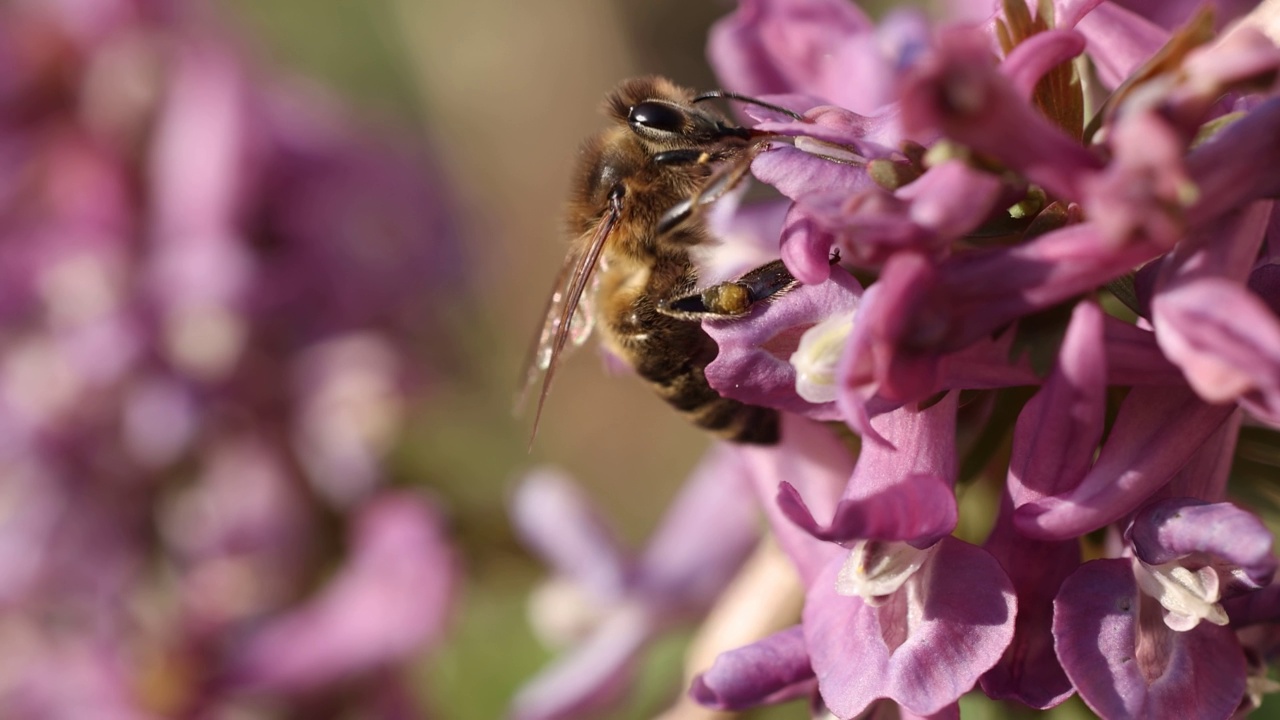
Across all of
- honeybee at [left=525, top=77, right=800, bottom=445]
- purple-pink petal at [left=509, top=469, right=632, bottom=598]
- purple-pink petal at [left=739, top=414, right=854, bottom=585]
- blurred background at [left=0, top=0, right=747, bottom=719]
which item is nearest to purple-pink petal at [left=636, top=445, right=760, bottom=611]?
purple-pink petal at [left=509, top=469, right=632, bottom=598]

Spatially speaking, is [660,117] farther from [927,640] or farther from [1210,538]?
[1210,538]

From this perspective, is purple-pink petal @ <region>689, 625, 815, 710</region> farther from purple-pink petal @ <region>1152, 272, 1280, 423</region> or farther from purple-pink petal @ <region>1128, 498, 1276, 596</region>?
purple-pink petal @ <region>1152, 272, 1280, 423</region>

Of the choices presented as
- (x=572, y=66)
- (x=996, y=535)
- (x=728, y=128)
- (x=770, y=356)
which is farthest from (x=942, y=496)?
(x=572, y=66)

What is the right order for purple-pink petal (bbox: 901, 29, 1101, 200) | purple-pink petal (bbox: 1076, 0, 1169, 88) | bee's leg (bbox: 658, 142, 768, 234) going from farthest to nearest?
bee's leg (bbox: 658, 142, 768, 234), purple-pink petal (bbox: 1076, 0, 1169, 88), purple-pink petal (bbox: 901, 29, 1101, 200)

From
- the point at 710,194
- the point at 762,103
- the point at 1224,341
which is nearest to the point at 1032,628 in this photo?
the point at 1224,341

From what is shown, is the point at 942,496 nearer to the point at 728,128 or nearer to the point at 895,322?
the point at 895,322

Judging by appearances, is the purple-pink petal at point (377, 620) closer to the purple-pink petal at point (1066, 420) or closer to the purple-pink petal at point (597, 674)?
the purple-pink petal at point (597, 674)

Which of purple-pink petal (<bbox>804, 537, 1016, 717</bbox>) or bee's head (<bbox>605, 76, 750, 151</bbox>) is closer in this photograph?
purple-pink petal (<bbox>804, 537, 1016, 717</bbox>)
